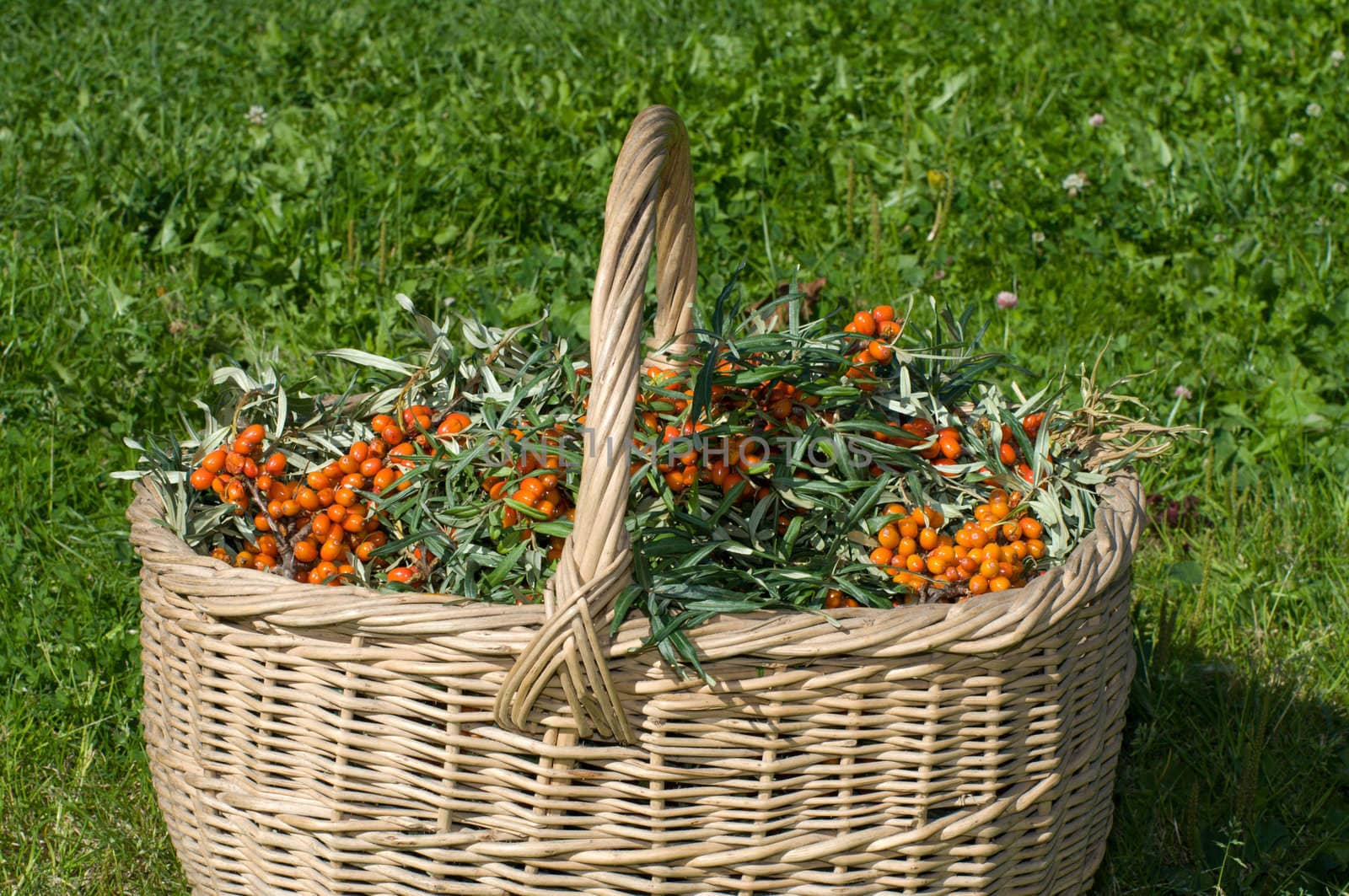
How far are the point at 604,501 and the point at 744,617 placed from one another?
231 mm

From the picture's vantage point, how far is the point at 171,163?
151 inches

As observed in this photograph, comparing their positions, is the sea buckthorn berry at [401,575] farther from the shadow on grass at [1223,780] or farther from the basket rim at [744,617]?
the shadow on grass at [1223,780]

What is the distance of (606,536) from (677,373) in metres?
0.51

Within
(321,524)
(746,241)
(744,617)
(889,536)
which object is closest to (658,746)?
(744,617)

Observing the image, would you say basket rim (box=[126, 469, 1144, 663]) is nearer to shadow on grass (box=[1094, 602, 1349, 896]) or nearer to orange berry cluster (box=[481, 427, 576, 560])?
orange berry cluster (box=[481, 427, 576, 560])

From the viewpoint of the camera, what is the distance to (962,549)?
179 centimetres

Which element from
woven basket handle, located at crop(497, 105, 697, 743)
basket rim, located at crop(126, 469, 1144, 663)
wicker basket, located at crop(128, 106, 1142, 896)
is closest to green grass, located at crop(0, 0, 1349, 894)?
wicker basket, located at crop(128, 106, 1142, 896)

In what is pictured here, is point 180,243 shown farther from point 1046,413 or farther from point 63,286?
point 1046,413

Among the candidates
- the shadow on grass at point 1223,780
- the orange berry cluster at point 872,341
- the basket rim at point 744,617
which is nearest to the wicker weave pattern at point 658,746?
the basket rim at point 744,617

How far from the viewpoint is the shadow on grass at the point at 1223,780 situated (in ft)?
7.08

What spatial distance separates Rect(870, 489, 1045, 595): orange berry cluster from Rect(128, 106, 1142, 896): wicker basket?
3.7 inches

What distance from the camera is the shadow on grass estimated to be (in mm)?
2158

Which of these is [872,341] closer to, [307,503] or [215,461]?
[307,503]

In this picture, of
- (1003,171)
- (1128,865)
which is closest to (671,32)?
(1003,171)
